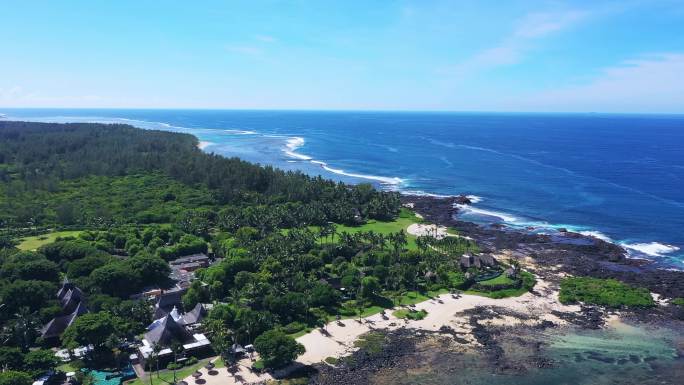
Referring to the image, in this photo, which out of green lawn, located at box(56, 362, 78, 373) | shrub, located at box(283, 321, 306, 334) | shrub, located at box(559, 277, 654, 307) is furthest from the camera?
Answer: shrub, located at box(559, 277, 654, 307)

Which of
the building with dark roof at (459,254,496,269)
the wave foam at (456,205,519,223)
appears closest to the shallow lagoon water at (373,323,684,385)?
the building with dark roof at (459,254,496,269)

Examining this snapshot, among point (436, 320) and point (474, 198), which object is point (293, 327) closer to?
point (436, 320)

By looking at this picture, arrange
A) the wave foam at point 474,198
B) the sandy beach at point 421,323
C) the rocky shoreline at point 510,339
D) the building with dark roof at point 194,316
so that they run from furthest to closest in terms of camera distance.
Result: the wave foam at point 474,198
the building with dark roof at point 194,316
the rocky shoreline at point 510,339
the sandy beach at point 421,323

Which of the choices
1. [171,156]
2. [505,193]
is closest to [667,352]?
[505,193]

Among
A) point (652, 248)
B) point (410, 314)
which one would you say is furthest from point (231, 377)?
point (652, 248)

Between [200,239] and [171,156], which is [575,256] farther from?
[171,156]

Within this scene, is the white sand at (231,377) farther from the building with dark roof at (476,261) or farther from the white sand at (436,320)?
the building with dark roof at (476,261)

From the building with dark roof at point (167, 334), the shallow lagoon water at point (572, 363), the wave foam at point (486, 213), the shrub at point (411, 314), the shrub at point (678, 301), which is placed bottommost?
the shallow lagoon water at point (572, 363)

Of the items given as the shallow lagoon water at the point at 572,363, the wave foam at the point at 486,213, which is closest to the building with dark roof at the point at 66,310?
the shallow lagoon water at the point at 572,363

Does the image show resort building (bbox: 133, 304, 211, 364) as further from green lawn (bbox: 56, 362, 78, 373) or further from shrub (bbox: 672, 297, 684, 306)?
shrub (bbox: 672, 297, 684, 306)
